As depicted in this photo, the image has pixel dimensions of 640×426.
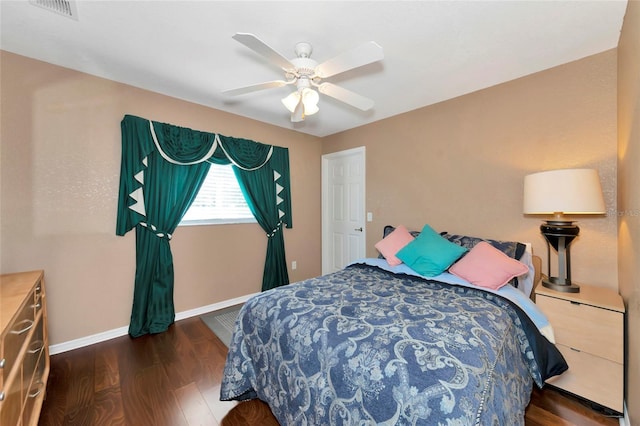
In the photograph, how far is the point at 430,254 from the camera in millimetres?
2221

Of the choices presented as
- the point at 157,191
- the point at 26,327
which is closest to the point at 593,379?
the point at 26,327

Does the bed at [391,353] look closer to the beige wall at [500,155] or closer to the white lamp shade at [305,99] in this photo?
the beige wall at [500,155]

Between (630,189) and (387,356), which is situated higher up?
(630,189)

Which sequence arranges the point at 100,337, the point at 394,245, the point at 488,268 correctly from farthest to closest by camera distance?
the point at 394,245 → the point at 100,337 → the point at 488,268

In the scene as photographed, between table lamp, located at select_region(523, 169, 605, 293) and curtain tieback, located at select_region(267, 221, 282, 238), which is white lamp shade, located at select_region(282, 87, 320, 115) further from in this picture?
curtain tieback, located at select_region(267, 221, 282, 238)

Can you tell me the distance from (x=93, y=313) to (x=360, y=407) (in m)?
2.64

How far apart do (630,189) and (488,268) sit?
34.8 inches

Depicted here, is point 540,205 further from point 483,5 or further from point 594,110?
point 483,5

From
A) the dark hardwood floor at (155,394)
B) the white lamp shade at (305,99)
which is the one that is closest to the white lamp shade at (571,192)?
the dark hardwood floor at (155,394)

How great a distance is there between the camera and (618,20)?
164 cm

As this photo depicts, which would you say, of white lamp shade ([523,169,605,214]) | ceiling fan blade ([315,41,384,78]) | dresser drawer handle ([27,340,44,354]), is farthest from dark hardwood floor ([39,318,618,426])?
ceiling fan blade ([315,41,384,78])

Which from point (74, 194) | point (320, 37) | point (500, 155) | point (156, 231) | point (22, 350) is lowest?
point (22, 350)

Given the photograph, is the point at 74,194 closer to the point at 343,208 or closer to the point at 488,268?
the point at 343,208

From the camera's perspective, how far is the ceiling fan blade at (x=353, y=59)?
1.41 m
